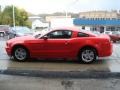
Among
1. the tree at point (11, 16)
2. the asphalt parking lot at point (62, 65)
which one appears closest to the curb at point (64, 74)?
the asphalt parking lot at point (62, 65)

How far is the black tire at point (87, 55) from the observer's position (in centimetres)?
1379

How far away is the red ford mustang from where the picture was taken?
13.8m

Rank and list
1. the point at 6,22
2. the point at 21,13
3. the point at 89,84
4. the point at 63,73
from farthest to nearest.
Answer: the point at 21,13, the point at 6,22, the point at 63,73, the point at 89,84

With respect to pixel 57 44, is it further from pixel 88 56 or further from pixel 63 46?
pixel 88 56

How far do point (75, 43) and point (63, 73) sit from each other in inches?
94.2

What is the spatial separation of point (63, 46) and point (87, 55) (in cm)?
93

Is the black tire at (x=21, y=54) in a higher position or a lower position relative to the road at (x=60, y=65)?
higher

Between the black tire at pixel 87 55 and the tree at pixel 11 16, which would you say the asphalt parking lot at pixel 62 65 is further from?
the tree at pixel 11 16

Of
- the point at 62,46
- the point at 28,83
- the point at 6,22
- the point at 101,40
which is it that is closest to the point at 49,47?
the point at 62,46

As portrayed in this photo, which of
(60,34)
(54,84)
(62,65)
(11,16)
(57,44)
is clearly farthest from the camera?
(11,16)

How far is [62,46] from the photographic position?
1393 cm

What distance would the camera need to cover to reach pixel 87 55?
1382cm

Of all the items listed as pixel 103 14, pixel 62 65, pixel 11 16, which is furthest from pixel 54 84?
pixel 103 14

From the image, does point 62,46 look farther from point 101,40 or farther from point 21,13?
point 21,13
